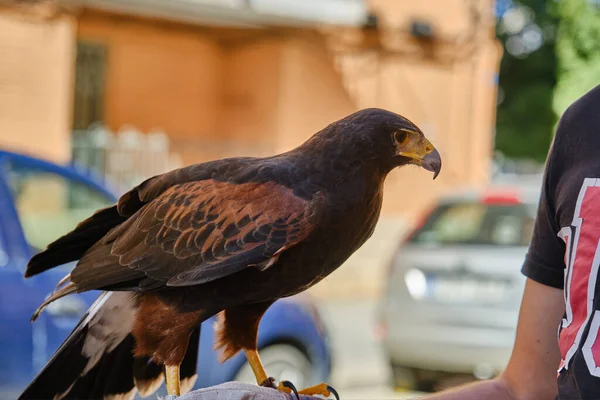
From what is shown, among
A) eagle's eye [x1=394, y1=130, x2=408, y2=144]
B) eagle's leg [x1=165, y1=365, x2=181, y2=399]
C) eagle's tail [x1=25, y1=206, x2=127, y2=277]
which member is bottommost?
eagle's leg [x1=165, y1=365, x2=181, y2=399]

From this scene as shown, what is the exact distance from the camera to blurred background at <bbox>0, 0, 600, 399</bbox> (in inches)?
213

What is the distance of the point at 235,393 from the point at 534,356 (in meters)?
0.79

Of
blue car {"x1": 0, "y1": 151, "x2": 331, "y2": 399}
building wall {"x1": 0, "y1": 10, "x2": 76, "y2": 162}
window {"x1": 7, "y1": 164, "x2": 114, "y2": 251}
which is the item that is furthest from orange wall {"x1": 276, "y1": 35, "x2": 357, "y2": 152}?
window {"x1": 7, "y1": 164, "x2": 114, "y2": 251}

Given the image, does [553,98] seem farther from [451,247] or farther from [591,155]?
[591,155]

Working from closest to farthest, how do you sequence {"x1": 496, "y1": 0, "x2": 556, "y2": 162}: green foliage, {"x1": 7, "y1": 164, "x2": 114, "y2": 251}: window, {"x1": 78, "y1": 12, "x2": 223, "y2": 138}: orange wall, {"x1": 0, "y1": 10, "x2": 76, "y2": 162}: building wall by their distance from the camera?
1. {"x1": 7, "y1": 164, "x2": 114, "y2": 251}: window
2. {"x1": 0, "y1": 10, "x2": 76, "y2": 162}: building wall
3. {"x1": 78, "y1": 12, "x2": 223, "y2": 138}: orange wall
4. {"x1": 496, "y1": 0, "x2": 556, "y2": 162}: green foliage

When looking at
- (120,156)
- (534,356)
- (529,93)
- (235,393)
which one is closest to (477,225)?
(534,356)

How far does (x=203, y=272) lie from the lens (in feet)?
5.76

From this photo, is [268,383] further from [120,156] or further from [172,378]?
[120,156]

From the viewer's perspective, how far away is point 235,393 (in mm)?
1717

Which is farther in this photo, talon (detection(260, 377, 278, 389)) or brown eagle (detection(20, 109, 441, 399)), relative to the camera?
talon (detection(260, 377, 278, 389))

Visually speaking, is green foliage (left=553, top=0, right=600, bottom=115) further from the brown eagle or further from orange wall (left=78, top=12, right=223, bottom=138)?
the brown eagle

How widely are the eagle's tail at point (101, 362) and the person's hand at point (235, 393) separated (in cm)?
20

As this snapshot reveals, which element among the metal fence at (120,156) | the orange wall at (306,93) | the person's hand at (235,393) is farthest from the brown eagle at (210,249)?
the orange wall at (306,93)

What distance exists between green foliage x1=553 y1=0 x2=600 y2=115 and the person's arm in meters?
21.7
